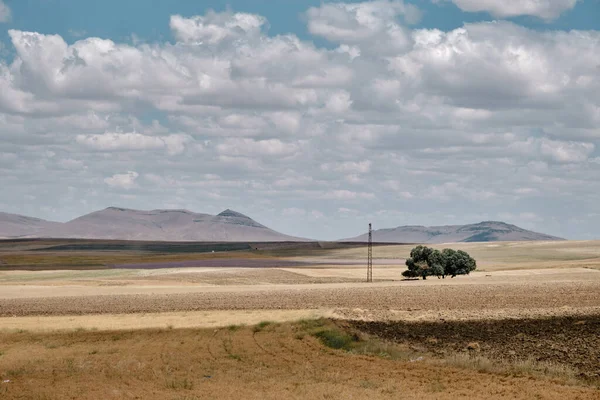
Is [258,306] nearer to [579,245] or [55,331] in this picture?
[55,331]

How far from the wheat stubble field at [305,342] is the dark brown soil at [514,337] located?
97 mm

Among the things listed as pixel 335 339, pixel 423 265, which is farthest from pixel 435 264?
pixel 335 339

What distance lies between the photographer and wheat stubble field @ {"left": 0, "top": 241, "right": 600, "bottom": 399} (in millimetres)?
31594

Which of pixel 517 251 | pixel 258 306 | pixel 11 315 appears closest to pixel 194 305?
pixel 258 306

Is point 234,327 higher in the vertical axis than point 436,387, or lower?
higher

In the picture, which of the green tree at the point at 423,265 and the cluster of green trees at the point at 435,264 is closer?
the green tree at the point at 423,265

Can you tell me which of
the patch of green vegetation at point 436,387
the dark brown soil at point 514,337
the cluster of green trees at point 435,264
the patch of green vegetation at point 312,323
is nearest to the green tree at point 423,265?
the cluster of green trees at point 435,264

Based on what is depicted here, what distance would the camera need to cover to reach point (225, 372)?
3653cm

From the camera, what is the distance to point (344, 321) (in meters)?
55.5

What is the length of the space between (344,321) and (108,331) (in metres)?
15.4

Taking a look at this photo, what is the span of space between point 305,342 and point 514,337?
11.8 m

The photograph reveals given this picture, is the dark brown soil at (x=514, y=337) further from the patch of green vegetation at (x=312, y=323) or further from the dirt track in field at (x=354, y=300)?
the dirt track in field at (x=354, y=300)

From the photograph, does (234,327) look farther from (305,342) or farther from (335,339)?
(335,339)

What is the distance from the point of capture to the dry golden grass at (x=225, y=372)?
3000 centimetres
